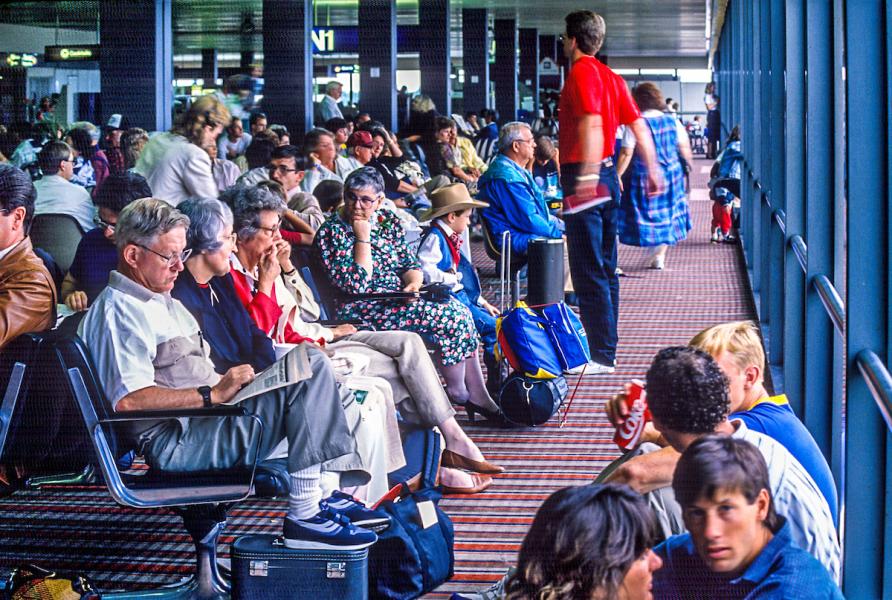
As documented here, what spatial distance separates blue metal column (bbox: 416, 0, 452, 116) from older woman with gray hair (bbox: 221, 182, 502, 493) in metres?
12.1

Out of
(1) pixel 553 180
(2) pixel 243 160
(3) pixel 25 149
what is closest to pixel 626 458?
(2) pixel 243 160

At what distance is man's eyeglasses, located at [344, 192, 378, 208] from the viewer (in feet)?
14.1

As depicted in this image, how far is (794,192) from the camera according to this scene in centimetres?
445

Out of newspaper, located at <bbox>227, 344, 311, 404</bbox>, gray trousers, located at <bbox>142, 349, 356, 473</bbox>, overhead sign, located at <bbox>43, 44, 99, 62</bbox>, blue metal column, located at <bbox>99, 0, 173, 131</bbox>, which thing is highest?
overhead sign, located at <bbox>43, 44, 99, 62</bbox>

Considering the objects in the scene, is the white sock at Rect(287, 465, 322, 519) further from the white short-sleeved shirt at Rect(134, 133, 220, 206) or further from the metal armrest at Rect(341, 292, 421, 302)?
the white short-sleeved shirt at Rect(134, 133, 220, 206)

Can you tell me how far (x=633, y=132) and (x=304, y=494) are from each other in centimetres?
295

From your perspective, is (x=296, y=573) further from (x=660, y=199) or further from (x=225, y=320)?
(x=660, y=199)

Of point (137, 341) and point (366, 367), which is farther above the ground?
point (137, 341)

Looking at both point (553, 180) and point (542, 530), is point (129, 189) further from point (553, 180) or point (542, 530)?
point (553, 180)

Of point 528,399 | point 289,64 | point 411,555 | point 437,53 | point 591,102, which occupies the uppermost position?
point 437,53

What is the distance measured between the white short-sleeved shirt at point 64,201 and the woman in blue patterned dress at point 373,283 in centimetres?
125

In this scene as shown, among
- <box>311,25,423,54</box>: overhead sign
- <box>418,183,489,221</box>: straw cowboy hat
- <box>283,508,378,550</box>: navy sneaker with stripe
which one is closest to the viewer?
<box>283,508,378,550</box>: navy sneaker with stripe

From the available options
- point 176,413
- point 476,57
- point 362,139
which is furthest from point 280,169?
point 476,57

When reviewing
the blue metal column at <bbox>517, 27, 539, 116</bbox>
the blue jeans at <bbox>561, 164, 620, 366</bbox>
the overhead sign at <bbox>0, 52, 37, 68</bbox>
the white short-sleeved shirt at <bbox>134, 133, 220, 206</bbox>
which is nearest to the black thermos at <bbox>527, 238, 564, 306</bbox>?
the blue jeans at <bbox>561, 164, 620, 366</bbox>
